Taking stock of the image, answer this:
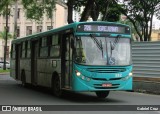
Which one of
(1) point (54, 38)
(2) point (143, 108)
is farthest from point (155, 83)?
(2) point (143, 108)

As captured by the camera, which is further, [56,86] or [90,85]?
[56,86]

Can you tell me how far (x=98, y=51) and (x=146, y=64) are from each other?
7.59m

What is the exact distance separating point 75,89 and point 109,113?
347 centimetres

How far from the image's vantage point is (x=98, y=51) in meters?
17.0

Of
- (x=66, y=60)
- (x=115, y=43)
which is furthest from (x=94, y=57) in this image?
(x=66, y=60)

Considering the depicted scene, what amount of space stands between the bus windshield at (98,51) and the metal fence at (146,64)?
5854 millimetres

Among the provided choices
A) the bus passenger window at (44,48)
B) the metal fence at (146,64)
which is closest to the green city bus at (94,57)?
the bus passenger window at (44,48)

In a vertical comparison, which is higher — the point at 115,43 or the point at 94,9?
the point at 94,9

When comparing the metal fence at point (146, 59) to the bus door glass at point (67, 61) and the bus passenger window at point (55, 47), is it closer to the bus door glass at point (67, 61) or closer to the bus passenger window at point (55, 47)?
the bus passenger window at point (55, 47)

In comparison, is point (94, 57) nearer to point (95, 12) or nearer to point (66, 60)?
point (66, 60)

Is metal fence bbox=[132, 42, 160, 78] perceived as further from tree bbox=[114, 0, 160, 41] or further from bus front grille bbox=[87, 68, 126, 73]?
tree bbox=[114, 0, 160, 41]

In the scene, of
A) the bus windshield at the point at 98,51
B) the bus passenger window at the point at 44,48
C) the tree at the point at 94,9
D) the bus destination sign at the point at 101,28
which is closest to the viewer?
the bus windshield at the point at 98,51

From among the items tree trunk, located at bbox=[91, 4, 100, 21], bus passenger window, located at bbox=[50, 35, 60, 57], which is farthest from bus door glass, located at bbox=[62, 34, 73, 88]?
tree trunk, located at bbox=[91, 4, 100, 21]

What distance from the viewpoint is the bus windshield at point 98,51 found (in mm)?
16938
